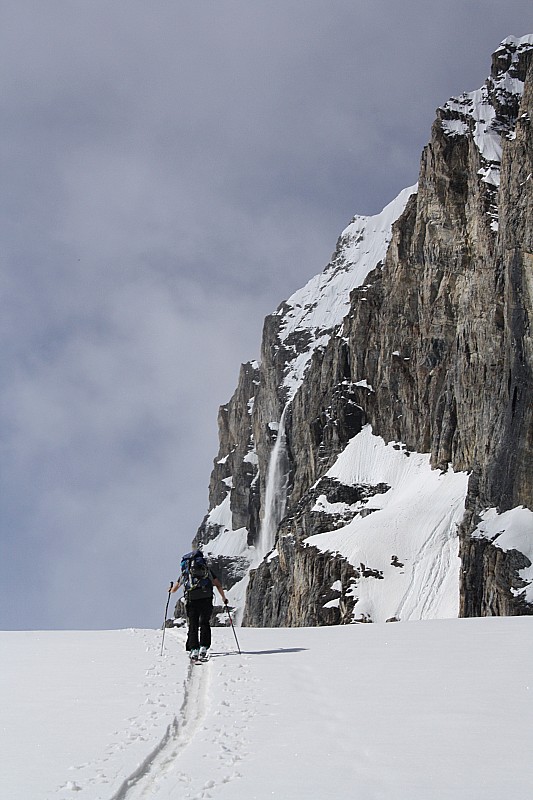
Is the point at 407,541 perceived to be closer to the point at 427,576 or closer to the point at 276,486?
the point at 427,576

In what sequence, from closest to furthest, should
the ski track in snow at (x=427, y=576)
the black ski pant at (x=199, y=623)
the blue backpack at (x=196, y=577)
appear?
the black ski pant at (x=199, y=623) < the blue backpack at (x=196, y=577) < the ski track in snow at (x=427, y=576)

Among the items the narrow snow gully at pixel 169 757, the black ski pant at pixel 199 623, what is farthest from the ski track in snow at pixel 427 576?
the narrow snow gully at pixel 169 757

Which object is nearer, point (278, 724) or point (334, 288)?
point (278, 724)

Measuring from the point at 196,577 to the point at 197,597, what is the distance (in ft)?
1.20

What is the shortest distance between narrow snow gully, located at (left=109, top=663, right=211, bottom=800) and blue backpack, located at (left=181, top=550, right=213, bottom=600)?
4.30 meters

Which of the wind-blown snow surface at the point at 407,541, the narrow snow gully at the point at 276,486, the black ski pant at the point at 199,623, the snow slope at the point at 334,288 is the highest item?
the snow slope at the point at 334,288

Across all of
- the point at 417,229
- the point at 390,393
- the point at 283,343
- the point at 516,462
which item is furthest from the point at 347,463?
the point at 283,343

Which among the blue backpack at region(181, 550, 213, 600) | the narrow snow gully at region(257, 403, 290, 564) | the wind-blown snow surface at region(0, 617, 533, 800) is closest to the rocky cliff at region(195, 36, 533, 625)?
the narrow snow gully at region(257, 403, 290, 564)

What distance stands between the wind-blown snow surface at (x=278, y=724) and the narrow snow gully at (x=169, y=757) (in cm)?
2

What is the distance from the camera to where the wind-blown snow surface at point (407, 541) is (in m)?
68.2

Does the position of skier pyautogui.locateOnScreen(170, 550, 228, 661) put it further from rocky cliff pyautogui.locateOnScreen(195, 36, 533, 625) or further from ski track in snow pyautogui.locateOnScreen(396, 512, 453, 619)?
ski track in snow pyautogui.locateOnScreen(396, 512, 453, 619)

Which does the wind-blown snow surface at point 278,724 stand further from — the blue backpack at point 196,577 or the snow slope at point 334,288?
the snow slope at point 334,288

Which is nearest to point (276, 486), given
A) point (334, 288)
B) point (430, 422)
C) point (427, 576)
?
point (334, 288)

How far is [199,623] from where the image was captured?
1316 centimetres
